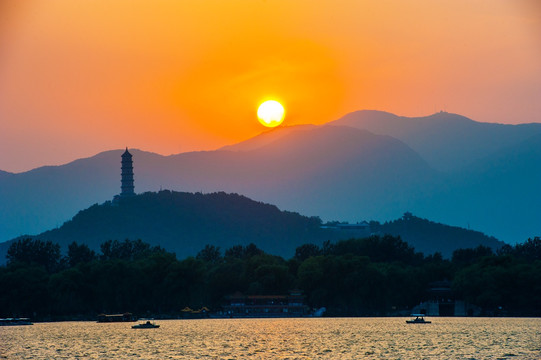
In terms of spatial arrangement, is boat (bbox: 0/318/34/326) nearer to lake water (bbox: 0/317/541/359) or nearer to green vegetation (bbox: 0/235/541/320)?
green vegetation (bbox: 0/235/541/320)

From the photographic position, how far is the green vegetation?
160125mm

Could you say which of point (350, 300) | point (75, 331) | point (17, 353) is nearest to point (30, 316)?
point (75, 331)

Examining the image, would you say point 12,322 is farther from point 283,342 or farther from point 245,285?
point 283,342

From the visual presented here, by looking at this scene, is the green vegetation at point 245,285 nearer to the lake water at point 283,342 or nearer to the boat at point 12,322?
the boat at point 12,322

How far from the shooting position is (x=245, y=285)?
18325 centimetres

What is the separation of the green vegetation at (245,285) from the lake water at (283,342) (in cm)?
2492

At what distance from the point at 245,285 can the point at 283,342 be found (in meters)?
85.4

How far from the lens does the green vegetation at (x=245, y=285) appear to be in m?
160

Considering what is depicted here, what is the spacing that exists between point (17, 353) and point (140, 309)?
82.7 metres

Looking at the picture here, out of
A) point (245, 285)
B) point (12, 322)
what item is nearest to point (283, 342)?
point (12, 322)

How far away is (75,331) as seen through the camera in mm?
128625

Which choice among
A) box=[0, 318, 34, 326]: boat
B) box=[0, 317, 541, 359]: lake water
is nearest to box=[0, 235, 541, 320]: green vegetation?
box=[0, 318, 34, 326]: boat

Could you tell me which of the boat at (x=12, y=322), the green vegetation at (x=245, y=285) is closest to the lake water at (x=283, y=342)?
the boat at (x=12, y=322)

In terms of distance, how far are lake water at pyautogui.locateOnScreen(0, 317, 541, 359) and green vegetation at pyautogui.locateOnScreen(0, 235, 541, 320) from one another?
24.9 meters
